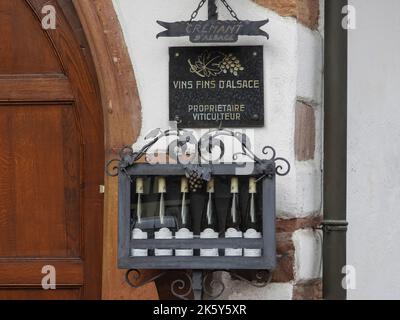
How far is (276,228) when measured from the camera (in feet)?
14.7

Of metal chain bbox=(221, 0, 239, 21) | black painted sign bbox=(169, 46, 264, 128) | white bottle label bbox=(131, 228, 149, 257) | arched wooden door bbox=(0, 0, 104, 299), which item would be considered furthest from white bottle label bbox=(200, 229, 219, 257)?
metal chain bbox=(221, 0, 239, 21)

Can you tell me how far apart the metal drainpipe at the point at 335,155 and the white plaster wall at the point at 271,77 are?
0.06m

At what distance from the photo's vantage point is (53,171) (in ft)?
15.8

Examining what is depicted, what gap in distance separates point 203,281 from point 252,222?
297mm

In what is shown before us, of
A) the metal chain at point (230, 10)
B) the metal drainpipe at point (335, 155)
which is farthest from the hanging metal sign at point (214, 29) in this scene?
the metal drainpipe at point (335, 155)

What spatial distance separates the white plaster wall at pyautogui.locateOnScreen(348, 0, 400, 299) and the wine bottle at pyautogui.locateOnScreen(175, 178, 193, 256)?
85 centimetres

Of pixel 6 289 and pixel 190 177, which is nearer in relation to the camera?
pixel 190 177

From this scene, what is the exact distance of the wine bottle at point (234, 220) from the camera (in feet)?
14.0

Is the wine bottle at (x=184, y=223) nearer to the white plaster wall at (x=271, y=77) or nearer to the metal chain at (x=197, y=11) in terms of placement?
the white plaster wall at (x=271, y=77)

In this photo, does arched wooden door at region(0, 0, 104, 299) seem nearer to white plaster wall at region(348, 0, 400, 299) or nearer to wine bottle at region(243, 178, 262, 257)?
wine bottle at region(243, 178, 262, 257)

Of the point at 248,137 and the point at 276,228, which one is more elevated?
the point at 248,137
